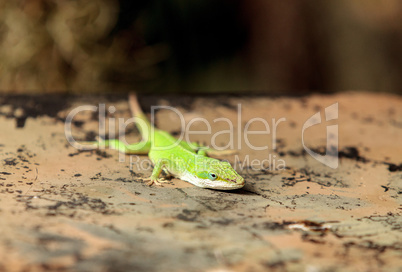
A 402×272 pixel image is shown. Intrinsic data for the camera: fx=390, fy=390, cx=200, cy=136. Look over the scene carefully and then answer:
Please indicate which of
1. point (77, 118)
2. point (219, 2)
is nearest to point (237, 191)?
point (77, 118)

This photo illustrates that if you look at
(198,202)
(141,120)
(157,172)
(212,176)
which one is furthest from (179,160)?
(141,120)

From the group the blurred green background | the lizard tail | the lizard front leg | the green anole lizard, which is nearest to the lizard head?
the green anole lizard

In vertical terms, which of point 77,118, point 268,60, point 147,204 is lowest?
point 147,204

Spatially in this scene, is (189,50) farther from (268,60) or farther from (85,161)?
(85,161)

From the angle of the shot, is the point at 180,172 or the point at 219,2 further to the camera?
the point at 219,2

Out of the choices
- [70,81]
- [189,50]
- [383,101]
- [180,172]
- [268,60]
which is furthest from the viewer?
[268,60]

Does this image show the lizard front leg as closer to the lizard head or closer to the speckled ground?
the speckled ground
